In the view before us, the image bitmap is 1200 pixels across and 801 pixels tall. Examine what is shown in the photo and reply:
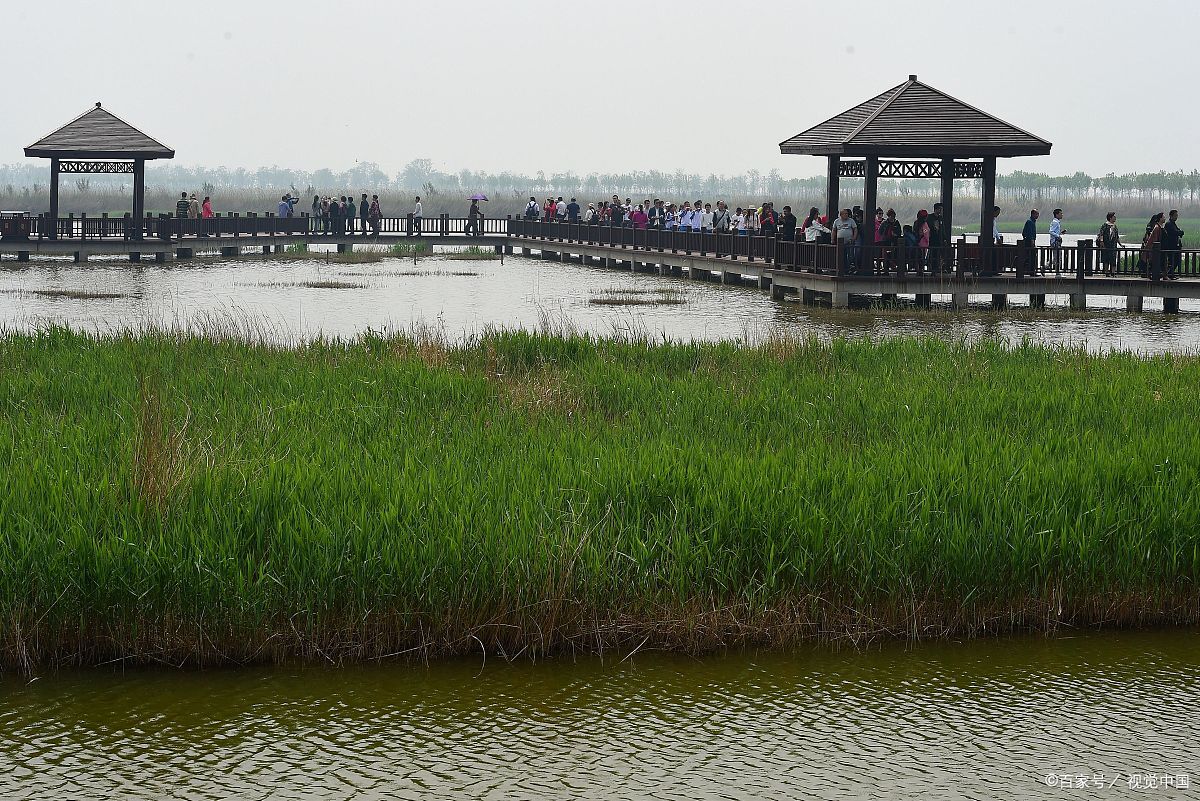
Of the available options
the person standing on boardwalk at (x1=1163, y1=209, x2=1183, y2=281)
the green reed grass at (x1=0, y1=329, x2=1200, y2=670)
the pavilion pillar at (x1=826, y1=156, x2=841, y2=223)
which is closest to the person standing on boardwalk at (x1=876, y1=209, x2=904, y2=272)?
the pavilion pillar at (x1=826, y1=156, x2=841, y2=223)

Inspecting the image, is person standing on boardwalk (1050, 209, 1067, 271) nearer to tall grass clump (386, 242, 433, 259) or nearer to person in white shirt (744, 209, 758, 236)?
person in white shirt (744, 209, 758, 236)

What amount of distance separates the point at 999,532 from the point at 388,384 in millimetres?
6307

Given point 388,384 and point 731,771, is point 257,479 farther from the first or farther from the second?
point 388,384

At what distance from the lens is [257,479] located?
8.29m

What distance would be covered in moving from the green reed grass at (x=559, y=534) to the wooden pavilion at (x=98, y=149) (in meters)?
31.7

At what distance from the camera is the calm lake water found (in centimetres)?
594

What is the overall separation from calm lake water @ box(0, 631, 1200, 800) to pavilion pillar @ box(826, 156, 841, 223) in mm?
22445

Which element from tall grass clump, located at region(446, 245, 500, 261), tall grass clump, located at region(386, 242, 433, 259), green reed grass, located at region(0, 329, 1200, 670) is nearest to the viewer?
green reed grass, located at region(0, 329, 1200, 670)

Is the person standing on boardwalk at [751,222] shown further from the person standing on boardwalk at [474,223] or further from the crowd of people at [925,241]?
the person standing on boardwalk at [474,223]

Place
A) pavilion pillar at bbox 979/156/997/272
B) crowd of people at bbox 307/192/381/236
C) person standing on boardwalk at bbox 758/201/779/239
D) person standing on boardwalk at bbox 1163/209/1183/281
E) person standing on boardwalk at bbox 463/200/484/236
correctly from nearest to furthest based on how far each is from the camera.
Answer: person standing on boardwalk at bbox 1163/209/1183/281, pavilion pillar at bbox 979/156/997/272, person standing on boardwalk at bbox 758/201/779/239, crowd of people at bbox 307/192/381/236, person standing on boardwalk at bbox 463/200/484/236

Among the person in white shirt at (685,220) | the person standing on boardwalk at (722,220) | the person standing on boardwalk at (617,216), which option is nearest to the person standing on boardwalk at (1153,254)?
the person standing on boardwalk at (722,220)

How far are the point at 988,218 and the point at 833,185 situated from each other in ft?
10.1

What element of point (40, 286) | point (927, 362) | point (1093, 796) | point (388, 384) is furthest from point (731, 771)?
point (40, 286)

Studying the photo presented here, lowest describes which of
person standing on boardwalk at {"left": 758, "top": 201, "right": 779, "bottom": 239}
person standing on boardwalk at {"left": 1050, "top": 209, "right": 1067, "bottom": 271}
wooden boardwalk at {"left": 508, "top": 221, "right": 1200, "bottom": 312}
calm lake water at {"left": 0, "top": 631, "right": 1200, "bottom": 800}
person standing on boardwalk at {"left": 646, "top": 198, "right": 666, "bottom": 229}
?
calm lake water at {"left": 0, "top": 631, "right": 1200, "bottom": 800}
